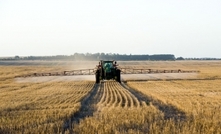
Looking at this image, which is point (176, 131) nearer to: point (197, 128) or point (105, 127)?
point (197, 128)

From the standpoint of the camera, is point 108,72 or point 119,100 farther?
point 108,72

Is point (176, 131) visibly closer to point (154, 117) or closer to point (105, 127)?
point (105, 127)

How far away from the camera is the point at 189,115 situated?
11203 mm

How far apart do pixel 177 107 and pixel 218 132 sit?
5164 millimetres

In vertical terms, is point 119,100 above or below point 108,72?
below

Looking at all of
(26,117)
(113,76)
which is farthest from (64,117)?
(113,76)

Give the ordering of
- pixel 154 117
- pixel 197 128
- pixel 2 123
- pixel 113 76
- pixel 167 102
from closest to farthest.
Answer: pixel 197 128, pixel 2 123, pixel 154 117, pixel 167 102, pixel 113 76

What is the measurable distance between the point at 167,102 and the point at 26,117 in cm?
649

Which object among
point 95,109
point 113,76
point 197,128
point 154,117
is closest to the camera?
point 197,128

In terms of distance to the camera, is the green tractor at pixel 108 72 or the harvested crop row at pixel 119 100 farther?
the green tractor at pixel 108 72

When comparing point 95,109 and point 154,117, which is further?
point 95,109

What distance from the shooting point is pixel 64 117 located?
11.0 m

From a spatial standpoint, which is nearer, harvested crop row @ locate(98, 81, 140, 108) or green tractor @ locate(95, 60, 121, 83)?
harvested crop row @ locate(98, 81, 140, 108)

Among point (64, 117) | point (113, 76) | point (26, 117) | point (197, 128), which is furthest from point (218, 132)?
point (113, 76)
